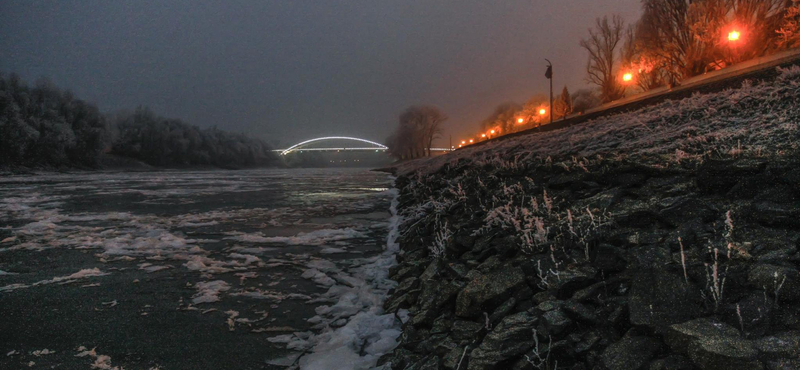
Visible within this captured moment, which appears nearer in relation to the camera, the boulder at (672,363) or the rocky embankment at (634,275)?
the boulder at (672,363)

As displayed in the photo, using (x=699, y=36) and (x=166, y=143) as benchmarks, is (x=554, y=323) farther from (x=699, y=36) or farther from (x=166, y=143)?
(x=166, y=143)

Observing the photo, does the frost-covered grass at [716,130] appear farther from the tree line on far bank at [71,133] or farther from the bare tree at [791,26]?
the tree line on far bank at [71,133]

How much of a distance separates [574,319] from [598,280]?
69 cm

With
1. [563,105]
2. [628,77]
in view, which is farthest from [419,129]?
[628,77]

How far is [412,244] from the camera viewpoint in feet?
27.7

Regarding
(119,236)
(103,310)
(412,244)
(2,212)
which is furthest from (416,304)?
(2,212)

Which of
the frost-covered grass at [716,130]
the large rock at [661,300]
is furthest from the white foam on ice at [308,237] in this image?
the large rock at [661,300]

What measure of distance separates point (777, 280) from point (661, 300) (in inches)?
30.8

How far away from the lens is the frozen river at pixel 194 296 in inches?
166

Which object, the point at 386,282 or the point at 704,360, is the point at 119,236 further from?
the point at 704,360

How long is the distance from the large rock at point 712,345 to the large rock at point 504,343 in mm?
1021

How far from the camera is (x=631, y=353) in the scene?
2752mm

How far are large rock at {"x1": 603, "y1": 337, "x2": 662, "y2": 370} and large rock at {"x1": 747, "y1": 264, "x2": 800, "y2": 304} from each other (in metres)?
0.97

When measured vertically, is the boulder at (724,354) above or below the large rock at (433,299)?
above
